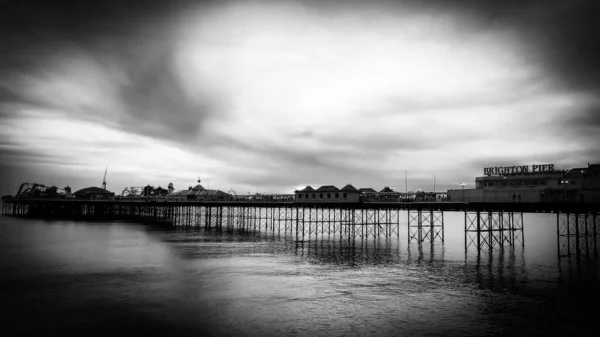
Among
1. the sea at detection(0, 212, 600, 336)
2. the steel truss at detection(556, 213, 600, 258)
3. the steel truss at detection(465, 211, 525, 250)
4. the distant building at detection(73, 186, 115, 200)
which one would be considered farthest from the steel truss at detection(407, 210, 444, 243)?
the distant building at detection(73, 186, 115, 200)

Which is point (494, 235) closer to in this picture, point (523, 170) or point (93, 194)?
point (523, 170)

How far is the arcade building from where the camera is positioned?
46.5 metres

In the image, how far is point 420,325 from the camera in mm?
Result: 21641

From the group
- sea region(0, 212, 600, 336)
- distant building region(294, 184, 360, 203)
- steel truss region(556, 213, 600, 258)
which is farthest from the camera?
distant building region(294, 184, 360, 203)

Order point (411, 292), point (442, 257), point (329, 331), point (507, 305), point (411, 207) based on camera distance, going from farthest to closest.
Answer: point (411, 207)
point (442, 257)
point (411, 292)
point (507, 305)
point (329, 331)

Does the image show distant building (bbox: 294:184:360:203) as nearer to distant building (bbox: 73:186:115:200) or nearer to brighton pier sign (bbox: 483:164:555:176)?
brighton pier sign (bbox: 483:164:555:176)

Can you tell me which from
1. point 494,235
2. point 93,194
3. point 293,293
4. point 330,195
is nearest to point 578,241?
point 494,235

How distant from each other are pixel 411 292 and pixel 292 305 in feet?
32.2

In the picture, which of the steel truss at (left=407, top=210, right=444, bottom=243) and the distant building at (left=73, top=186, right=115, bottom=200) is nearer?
the steel truss at (left=407, top=210, right=444, bottom=243)

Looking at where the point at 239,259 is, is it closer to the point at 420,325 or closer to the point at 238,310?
the point at 238,310

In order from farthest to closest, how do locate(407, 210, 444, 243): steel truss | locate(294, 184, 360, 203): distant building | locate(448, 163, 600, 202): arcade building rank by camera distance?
locate(294, 184, 360, 203): distant building
locate(407, 210, 444, 243): steel truss
locate(448, 163, 600, 202): arcade building

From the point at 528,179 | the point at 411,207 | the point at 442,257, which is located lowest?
the point at 442,257

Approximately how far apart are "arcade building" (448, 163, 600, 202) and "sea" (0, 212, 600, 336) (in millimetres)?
7690

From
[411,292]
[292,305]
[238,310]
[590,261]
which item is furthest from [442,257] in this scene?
[238,310]
